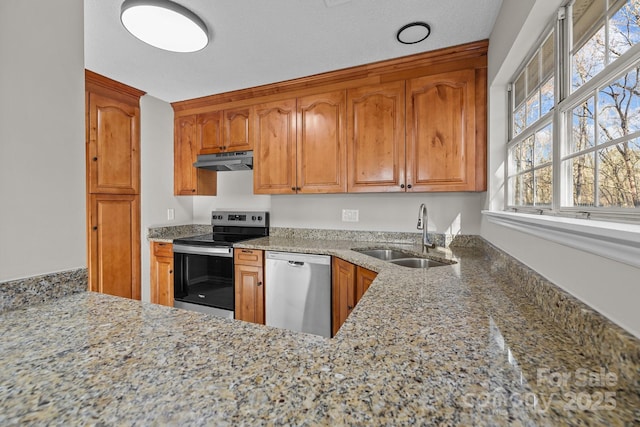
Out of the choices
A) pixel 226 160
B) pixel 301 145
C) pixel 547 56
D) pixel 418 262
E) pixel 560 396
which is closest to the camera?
pixel 560 396

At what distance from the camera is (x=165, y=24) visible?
152cm

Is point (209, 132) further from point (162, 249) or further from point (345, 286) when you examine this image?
point (345, 286)

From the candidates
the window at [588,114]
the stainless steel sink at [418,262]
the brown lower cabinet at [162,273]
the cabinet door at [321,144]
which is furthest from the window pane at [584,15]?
the brown lower cabinet at [162,273]

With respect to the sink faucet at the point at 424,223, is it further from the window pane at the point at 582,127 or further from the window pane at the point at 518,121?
the window pane at the point at 582,127

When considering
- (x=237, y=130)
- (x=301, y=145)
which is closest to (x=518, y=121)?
(x=301, y=145)

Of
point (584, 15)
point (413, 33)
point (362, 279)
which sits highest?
point (413, 33)

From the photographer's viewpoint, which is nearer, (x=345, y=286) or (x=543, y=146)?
(x=543, y=146)

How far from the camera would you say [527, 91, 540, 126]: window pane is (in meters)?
1.33

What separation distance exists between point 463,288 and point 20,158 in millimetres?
1570

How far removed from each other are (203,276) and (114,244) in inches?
33.1

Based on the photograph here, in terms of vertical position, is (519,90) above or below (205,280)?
above

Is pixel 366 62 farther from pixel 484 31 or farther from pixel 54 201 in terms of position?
pixel 54 201

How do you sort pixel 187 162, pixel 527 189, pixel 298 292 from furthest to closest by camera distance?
pixel 187 162 → pixel 298 292 → pixel 527 189

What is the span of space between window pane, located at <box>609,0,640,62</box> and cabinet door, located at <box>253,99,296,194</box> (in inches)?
80.1
